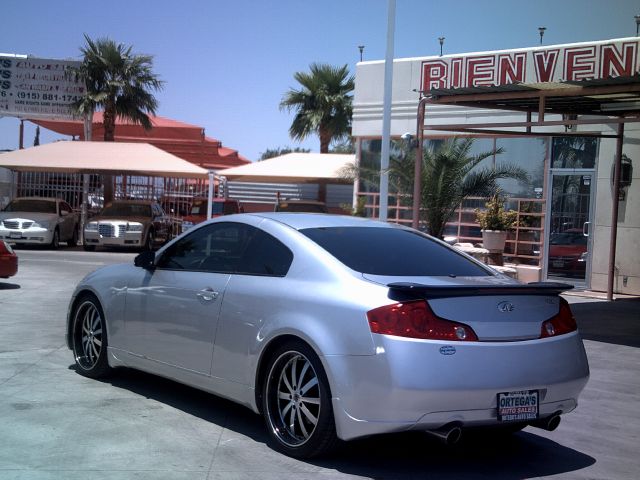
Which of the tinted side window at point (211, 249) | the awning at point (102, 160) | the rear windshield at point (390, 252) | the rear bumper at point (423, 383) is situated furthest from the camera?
the awning at point (102, 160)

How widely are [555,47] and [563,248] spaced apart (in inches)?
173

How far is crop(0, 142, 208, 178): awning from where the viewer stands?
27.6 m

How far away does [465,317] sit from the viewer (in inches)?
199

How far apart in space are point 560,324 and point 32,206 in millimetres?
23998

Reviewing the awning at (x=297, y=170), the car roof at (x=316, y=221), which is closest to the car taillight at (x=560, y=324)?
the car roof at (x=316, y=221)

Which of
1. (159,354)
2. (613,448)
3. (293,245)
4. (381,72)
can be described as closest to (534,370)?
(613,448)

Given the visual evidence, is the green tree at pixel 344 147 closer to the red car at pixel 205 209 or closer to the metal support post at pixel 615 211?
the red car at pixel 205 209

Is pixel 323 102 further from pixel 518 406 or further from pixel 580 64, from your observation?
pixel 518 406

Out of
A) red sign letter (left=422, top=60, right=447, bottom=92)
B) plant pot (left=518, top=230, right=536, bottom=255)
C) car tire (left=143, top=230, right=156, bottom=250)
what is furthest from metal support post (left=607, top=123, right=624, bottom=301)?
car tire (left=143, top=230, right=156, bottom=250)

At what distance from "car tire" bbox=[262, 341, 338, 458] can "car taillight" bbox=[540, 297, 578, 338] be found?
1.44m

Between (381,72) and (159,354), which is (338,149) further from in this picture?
(159,354)

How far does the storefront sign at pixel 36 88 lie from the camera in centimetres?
3284

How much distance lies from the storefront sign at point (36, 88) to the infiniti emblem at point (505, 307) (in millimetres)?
29668

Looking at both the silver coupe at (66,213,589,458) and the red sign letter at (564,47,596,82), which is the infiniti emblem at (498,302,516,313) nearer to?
the silver coupe at (66,213,589,458)
